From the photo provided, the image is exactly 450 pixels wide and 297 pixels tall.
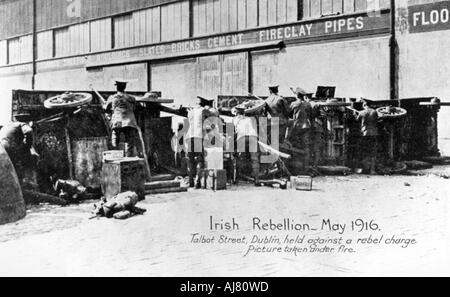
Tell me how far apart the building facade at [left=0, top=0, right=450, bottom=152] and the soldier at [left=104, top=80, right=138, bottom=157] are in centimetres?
772

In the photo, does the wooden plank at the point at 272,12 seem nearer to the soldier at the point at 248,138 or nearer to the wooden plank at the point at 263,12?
the wooden plank at the point at 263,12

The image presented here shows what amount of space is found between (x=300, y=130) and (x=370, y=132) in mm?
1782

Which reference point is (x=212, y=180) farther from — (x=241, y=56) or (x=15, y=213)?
(x=241, y=56)

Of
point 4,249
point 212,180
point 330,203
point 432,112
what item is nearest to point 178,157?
point 212,180

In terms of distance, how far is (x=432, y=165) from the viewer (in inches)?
492

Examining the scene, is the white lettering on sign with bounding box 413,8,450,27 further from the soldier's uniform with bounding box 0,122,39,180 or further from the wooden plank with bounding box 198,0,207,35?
the soldier's uniform with bounding box 0,122,39,180

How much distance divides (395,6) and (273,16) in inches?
184

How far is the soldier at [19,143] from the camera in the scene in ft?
27.7

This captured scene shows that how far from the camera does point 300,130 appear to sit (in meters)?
11.8

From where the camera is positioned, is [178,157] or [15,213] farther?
[178,157]

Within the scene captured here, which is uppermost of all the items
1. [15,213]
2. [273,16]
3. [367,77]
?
[273,16]

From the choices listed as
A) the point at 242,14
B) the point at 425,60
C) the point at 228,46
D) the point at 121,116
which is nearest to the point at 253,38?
the point at 242,14

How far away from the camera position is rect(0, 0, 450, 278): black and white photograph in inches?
249

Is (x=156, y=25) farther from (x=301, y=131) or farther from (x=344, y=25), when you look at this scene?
(x=301, y=131)
